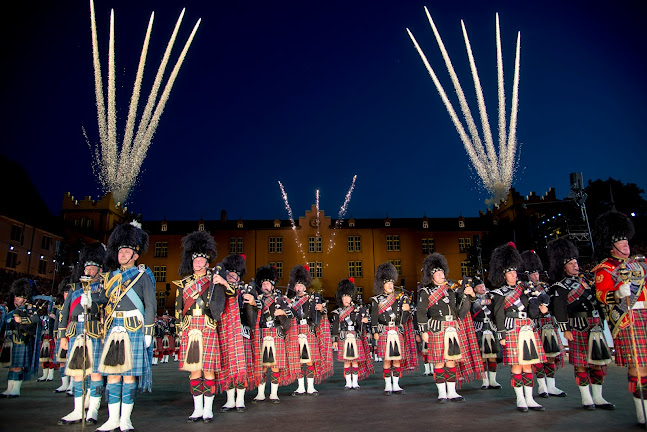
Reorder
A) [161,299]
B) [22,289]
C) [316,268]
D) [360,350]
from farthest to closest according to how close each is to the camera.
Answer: [316,268]
[161,299]
[360,350]
[22,289]

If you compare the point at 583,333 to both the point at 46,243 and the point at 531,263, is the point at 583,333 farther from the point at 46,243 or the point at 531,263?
the point at 46,243

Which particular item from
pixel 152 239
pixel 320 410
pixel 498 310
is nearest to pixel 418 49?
pixel 498 310

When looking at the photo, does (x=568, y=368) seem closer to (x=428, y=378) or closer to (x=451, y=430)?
(x=428, y=378)

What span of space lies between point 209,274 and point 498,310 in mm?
5297

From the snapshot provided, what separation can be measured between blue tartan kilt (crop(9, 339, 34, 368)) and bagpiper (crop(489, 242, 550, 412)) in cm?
1054

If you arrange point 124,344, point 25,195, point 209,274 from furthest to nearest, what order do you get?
point 25,195
point 209,274
point 124,344

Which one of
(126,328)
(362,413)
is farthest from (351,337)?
(126,328)

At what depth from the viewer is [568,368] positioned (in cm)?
1453

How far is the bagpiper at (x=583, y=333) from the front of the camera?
7.61 meters

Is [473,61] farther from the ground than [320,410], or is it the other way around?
[473,61]

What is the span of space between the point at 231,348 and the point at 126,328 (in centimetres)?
189

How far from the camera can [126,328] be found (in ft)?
22.5

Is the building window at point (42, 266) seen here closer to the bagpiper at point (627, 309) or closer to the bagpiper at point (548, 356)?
the bagpiper at point (548, 356)

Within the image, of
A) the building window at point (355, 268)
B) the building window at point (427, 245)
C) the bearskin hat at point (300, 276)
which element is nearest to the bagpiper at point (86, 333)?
the bearskin hat at point (300, 276)
